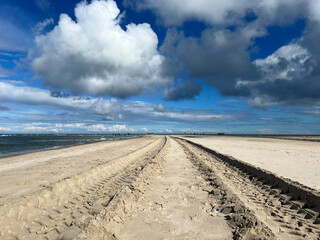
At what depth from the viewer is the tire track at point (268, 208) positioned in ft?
13.4

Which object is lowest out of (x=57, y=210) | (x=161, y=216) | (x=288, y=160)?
(x=57, y=210)

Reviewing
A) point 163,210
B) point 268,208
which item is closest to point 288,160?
point 268,208

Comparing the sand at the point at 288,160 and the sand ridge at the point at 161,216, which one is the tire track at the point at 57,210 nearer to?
the sand ridge at the point at 161,216

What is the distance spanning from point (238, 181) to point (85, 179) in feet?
20.1

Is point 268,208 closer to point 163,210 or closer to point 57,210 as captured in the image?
point 163,210

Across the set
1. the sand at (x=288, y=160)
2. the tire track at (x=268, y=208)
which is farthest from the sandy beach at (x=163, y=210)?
the sand at (x=288, y=160)

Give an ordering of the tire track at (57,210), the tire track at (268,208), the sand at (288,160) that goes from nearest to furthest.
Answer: the tire track at (268,208)
the tire track at (57,210)
the sand at (288,160)

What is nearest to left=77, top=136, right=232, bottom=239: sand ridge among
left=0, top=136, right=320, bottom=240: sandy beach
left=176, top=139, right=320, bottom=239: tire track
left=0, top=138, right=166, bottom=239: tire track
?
left=0, top=136, right=320, bottom=240: sandy beach

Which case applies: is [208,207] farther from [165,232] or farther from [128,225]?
[128,225]

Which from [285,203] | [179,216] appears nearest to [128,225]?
[179,216]

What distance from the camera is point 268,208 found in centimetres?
538

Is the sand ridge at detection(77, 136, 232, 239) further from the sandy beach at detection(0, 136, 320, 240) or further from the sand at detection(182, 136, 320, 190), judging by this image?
the sand at detection(182, 136, 320, 190)

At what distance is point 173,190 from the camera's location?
7215mm

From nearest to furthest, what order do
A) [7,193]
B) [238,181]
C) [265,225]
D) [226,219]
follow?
[265,225], [226,219], [7,193], [238,181]
